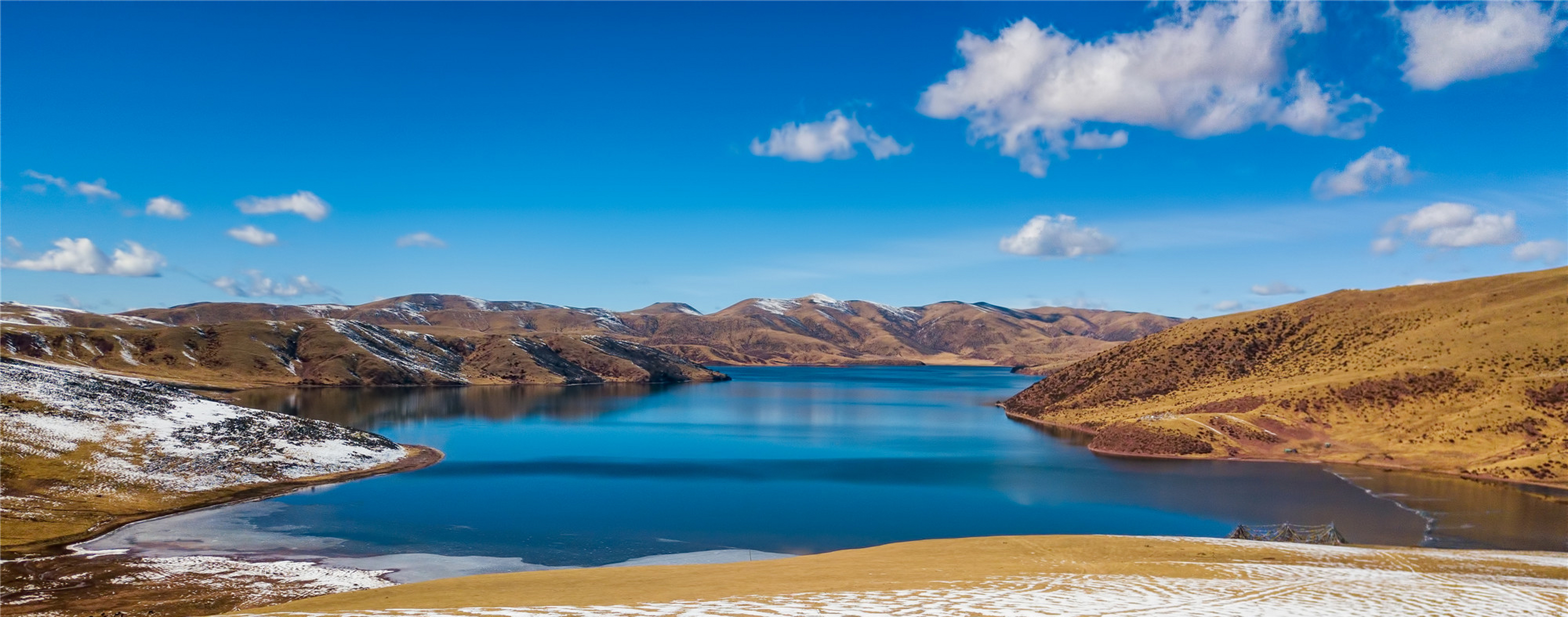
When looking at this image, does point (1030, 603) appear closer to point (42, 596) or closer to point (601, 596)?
point (601, 596)

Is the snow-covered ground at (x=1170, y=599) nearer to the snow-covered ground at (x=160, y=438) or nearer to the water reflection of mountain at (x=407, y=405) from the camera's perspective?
the snow-covered ground at (x=160, y=438)

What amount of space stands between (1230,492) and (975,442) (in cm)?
4000

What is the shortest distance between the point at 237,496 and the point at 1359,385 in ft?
408

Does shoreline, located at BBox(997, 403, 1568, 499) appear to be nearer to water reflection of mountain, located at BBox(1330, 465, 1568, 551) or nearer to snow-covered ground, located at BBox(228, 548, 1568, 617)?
water reflection of mountain, located at BBox(1330, 465, 1568, 551)

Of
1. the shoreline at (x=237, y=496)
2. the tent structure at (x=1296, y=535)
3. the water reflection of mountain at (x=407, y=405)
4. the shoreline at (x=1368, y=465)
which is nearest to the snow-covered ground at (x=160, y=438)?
the shoreline at (x=237, y=496)

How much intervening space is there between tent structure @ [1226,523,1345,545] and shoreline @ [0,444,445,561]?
213ft

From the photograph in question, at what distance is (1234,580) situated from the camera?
97.0 ft

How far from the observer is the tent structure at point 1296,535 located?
45031 mm

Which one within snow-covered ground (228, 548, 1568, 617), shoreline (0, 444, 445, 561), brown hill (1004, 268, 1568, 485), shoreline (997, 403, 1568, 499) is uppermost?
brown hill (1004, 268, 1568, 485)

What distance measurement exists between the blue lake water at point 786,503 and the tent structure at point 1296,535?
14.3 feet

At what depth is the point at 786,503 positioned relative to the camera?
63906 mm

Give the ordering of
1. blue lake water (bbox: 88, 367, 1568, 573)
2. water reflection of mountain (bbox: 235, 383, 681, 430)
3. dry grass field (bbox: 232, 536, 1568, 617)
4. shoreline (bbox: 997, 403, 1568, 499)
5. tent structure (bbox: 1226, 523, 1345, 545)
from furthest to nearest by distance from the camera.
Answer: water reflection of mountain (bbox: 235, 383, 681, 430) < shoreline (bbox: 997, 403, 1568, 499) < blue lake water (bbox: 88, 367, 1568, 573) < tent structure (bbox: 1226, 523, 1345, 545) < dry grass field (bbox: 232, 536, 1568, 617)

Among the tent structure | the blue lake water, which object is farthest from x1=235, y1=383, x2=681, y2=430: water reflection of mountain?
the tent structure

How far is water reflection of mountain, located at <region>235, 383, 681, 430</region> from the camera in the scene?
135 metres
